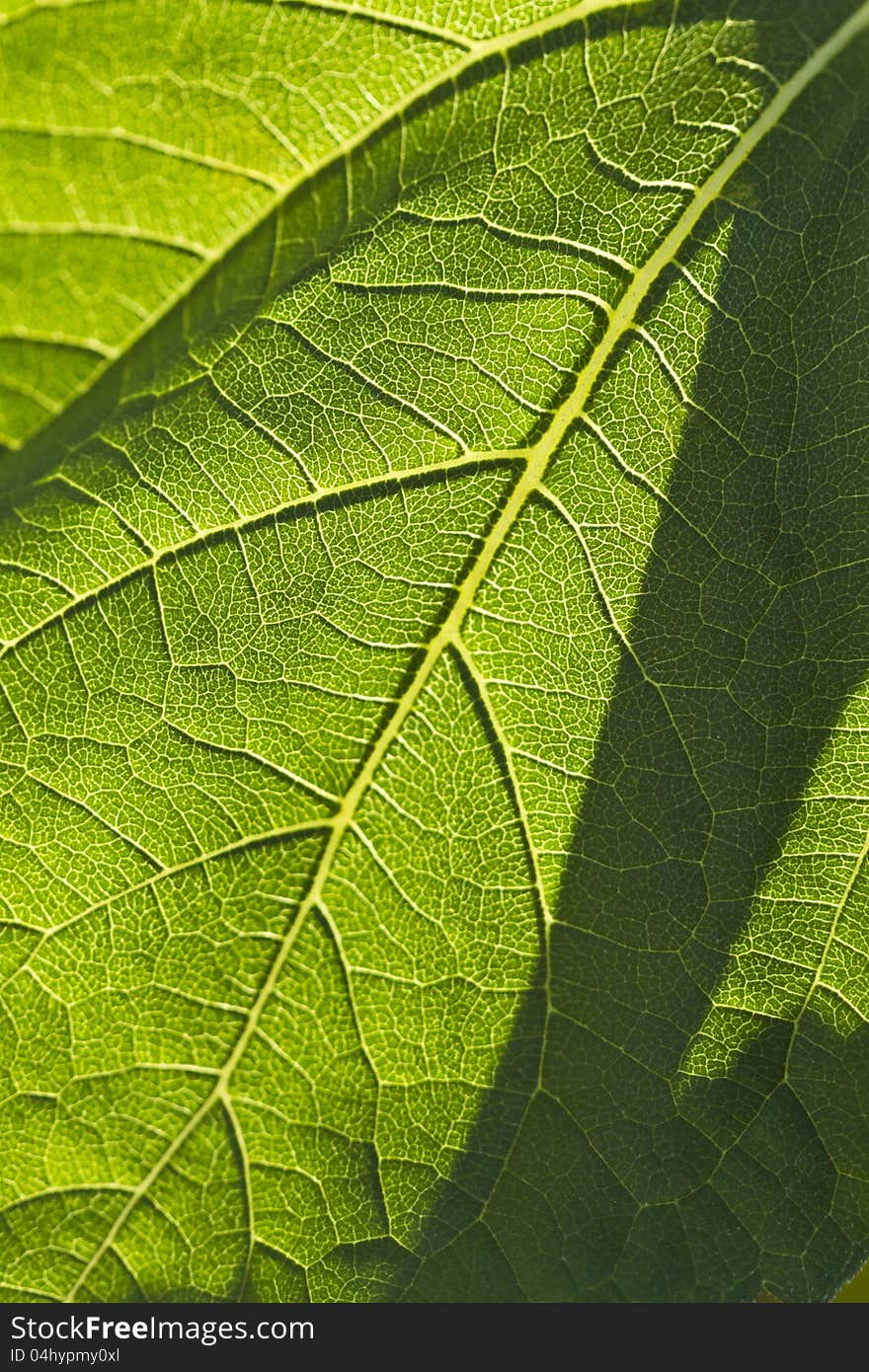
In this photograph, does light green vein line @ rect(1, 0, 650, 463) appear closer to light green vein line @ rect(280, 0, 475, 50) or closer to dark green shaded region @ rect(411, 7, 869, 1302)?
light green vein line @ rect(280, 0, 475, 50)

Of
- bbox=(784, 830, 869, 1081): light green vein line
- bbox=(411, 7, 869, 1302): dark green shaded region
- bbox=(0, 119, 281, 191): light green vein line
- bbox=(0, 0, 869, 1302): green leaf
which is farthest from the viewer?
bbox=(784, 830, 869, 1081): light green vein line

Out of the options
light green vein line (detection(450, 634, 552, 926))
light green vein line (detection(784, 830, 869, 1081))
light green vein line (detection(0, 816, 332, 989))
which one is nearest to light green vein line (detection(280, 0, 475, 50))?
light green vein line (detection(450, 634, 552, 926))

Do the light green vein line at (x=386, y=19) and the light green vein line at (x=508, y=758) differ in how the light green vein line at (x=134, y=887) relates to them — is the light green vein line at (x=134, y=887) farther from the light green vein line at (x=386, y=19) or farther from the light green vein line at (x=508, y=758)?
A: the light green vein line at (x=386, y=19)

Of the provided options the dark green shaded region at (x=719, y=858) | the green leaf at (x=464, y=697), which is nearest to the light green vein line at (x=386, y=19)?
the green leaf at (x=464, y=697)

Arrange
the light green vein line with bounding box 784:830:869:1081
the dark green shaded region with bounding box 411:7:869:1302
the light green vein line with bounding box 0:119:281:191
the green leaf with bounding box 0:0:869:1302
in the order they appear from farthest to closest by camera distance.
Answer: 1. the light green vein line with bounding box 784:830:869:1081
2. the dark green shaded region with bounding box 411:7:869:1302
3. the green leaf with bounding box 0:0:869:1302
4. the light green vein line with bounding box 0:119:281:191

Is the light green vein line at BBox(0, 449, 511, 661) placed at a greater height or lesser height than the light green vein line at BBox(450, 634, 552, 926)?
greater

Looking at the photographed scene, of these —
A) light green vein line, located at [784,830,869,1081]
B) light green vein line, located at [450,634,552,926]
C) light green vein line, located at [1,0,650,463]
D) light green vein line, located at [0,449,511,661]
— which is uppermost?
light green vein line, located at [1,0,650,463]

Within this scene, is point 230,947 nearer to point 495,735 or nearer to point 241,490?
point 495,735
